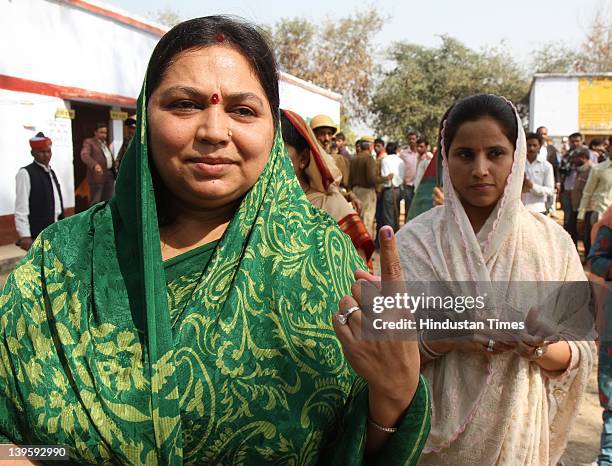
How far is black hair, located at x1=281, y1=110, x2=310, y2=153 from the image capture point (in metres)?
3.48

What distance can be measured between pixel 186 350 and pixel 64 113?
9417 millimetres

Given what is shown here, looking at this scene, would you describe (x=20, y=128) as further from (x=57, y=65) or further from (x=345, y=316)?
(x=345, y=316)

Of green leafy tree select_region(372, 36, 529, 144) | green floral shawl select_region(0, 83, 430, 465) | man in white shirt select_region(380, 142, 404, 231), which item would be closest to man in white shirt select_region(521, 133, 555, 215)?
man in white shirt select_region(380, 142, 404, 231)

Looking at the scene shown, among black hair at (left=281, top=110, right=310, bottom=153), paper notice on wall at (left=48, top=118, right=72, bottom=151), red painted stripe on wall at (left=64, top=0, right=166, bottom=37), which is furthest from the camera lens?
red painted stripe on wall at (left=64, top=0, right=166, bottom=37)

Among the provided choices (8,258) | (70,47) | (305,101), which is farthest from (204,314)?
(305,101)

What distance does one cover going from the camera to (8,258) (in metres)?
8.32

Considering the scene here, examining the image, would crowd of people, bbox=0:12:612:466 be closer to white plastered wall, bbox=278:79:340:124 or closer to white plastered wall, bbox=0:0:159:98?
white plastered wall, bbox=0:0:159:98

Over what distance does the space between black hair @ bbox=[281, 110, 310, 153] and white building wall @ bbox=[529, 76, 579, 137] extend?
64.5 feet

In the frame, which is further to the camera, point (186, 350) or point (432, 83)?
point (432, 83)

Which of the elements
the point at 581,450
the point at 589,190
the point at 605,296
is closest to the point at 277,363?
the point at 605,296

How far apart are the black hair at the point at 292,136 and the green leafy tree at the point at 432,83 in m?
28.6

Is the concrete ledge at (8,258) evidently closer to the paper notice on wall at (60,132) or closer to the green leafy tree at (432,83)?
the paper notice on wall at (60,132)

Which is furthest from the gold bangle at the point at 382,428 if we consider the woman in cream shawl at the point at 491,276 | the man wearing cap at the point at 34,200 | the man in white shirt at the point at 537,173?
the man in white shirt at the point at 537,173

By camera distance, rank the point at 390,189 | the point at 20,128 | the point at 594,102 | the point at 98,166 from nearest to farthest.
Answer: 1. the point at 20,128
2. the point at 98,166
3. the point at 390,189
4. the point at 594,102
